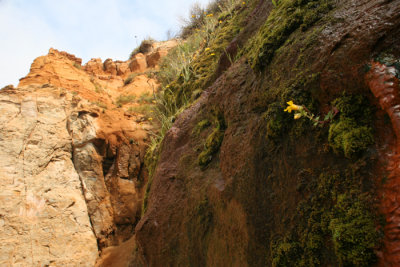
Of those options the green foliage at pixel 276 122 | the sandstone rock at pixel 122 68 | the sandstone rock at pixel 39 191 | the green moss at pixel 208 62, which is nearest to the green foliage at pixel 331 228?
the green foliage at pixel 276 122

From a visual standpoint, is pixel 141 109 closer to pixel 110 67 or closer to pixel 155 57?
pixel 155 57

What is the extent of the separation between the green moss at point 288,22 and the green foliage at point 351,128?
0.83 m

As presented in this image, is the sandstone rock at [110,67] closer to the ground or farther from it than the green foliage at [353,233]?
farther from it

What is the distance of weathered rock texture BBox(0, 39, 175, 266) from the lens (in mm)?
5172

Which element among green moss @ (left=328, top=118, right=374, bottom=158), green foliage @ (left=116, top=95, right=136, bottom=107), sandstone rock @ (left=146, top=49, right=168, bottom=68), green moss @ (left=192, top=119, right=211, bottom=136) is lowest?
green moss @ (left=328, top=118, right=374, bottom=158)

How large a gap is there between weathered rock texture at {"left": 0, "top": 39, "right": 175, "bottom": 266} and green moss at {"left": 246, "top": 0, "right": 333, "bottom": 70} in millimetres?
3622

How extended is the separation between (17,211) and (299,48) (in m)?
6.00

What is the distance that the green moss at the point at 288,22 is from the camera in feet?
6.11

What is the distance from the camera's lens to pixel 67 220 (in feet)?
18.1

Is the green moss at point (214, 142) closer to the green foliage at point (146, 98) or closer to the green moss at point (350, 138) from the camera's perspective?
the green moss at point (350, 138)

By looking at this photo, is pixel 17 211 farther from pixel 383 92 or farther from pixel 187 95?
pixel 383 92

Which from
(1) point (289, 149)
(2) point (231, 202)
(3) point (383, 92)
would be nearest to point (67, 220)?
(2) point (231, 202)

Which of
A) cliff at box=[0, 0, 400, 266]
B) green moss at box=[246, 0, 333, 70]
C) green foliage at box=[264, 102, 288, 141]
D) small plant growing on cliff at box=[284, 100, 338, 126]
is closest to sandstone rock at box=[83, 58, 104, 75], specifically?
cliff at box=[0, 0, 400, 266]

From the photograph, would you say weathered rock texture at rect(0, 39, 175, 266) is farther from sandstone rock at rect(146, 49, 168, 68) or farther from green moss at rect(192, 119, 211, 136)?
sandstone rock at rect(146, 49, 168, 68)
